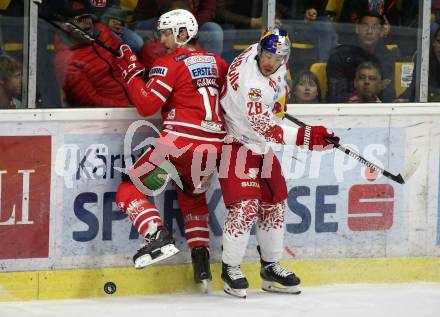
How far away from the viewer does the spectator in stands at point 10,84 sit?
5492 millimetres

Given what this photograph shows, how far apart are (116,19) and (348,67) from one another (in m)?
1.29

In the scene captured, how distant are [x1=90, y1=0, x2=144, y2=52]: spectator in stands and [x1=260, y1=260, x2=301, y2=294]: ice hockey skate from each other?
1.24 metres

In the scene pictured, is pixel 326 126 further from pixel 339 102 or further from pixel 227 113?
pixel 227 113

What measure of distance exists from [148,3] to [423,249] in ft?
6.50

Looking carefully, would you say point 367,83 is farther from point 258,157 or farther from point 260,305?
point 260,305

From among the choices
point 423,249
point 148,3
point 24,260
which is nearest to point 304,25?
point 148,3

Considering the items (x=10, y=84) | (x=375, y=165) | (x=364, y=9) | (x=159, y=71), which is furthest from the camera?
(x=364, y=9)

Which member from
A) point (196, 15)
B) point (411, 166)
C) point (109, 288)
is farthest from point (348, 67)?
point (109, 288)

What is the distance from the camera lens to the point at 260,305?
5691mm

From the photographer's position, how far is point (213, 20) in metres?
5.90

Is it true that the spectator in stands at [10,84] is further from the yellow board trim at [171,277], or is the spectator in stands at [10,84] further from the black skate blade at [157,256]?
the black skate blade at [157,256]

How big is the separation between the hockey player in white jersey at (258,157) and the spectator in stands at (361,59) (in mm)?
439

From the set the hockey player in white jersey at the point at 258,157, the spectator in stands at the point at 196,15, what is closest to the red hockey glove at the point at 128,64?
the spectator in stands at the point at 196,15

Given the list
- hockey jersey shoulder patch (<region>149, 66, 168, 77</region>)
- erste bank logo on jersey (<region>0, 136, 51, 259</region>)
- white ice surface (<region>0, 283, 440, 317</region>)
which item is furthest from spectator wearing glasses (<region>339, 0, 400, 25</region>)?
erste bank logo on jersey (<region>0, 136, 51, 259</region>)
